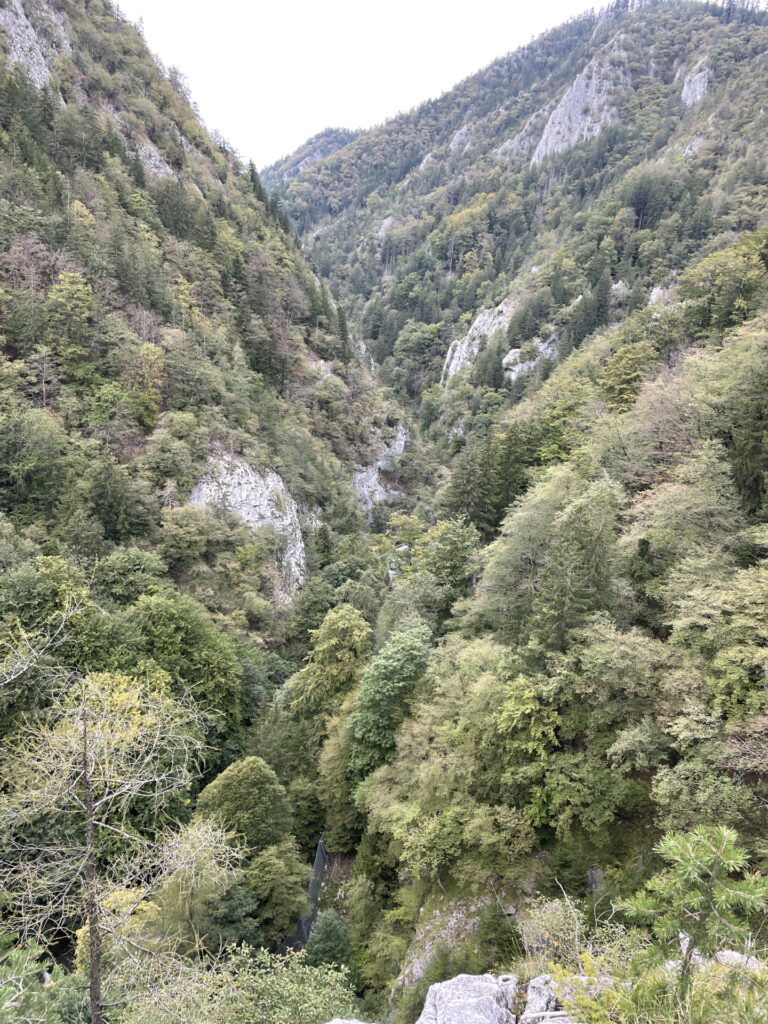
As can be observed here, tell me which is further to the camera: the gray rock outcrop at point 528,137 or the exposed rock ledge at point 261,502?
the gray rock outcrop at point 528,137

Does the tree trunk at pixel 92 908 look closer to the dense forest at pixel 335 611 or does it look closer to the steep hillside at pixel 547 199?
the dense forest at pixel 335 611

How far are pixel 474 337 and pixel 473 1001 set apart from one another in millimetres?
94906

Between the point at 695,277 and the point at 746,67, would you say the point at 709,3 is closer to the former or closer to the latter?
the point at 746,67

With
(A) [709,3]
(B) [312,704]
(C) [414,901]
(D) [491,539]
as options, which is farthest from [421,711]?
(A) [709,3]

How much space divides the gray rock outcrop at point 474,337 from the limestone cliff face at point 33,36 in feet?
204

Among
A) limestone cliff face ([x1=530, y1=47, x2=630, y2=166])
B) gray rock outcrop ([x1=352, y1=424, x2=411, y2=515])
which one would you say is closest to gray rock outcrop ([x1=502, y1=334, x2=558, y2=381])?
gray rock outcrop ([x1=352, y1=424, x2=411, y2=515])

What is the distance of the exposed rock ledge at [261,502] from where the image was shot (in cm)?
3572

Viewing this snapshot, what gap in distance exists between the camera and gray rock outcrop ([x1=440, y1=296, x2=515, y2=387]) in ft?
287

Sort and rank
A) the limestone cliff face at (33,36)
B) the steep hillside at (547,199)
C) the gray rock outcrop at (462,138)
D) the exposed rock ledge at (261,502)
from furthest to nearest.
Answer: the gray rock outcrop at (462,138)
the steep hillside at (547,199)
the limestone cliff face at (33,36)
the exposed rock ledge at (261,502)

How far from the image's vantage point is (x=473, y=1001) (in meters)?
7.67

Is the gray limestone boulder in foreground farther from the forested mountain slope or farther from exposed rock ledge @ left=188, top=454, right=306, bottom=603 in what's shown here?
exposed rock ledge @ left=188, top=454, right=306, bottom=603

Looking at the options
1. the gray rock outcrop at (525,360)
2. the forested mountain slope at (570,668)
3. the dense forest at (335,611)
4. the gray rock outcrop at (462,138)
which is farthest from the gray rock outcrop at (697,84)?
the forested mountain slope at (570,668)

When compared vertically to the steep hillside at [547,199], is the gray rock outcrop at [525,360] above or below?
below

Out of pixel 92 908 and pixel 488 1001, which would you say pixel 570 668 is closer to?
pixel 488 1001
